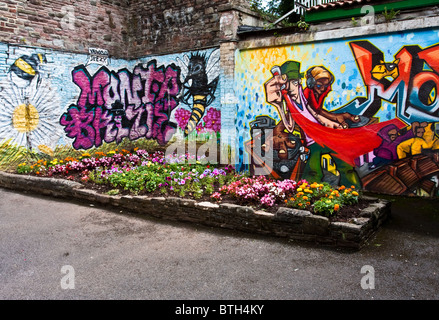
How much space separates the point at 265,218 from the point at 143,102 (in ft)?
25.6

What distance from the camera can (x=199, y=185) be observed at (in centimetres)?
689

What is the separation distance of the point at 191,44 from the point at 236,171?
402cm

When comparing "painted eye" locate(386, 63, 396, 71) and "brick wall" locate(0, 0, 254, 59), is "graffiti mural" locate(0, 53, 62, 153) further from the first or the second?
"painted eye" locate(386, 63, 396, 71)

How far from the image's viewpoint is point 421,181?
6629 millimetres

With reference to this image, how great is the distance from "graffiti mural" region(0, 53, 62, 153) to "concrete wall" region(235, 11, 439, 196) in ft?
18.1

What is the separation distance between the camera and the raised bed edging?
482 centimetres

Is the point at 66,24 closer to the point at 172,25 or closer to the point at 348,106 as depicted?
the point at 172,25

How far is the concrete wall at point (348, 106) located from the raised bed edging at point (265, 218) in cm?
145

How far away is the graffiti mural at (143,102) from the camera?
10219 mm

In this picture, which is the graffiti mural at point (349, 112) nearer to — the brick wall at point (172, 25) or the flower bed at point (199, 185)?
the flower bed at point (199, 185)

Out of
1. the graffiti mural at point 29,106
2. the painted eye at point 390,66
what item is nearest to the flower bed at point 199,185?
the graffiti mural at point 29,106

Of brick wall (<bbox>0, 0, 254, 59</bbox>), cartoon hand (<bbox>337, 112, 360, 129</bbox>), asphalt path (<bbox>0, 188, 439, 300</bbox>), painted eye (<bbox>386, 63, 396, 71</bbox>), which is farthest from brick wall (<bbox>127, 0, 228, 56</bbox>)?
asphalt path (<bbox>0, 188, 439, 300</bbox>)

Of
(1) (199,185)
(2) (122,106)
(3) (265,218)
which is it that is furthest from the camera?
(2) (122,106)

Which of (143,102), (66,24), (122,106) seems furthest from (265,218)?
(66,24)
